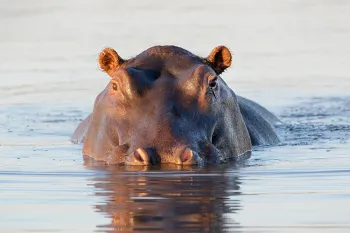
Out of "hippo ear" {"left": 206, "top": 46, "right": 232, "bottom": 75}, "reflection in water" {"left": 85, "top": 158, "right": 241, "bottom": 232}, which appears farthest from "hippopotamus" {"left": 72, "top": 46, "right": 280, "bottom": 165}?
"reflection in water" {"left": 85, "top": 158, "right": 241, "bottom": 232}

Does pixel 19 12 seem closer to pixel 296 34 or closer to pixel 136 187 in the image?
pixel 296 34

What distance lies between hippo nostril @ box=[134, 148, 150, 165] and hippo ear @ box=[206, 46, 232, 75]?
2.30 m

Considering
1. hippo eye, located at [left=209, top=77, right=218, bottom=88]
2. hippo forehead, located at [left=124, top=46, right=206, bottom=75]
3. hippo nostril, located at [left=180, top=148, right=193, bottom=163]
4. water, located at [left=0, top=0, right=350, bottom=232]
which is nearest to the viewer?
water, located at [left=0, top=0, right=350, bottom=232]

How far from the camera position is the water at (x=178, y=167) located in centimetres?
921

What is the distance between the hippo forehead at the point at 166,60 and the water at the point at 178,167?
121 centimetres

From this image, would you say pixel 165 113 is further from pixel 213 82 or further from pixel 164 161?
pixel 213 82

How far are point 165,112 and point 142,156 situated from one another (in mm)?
791

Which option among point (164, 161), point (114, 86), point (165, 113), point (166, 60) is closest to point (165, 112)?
point (165, 113)

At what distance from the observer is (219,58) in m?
14.4

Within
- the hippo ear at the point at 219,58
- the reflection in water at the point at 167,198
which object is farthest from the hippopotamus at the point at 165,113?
the reflection in water at the point at 167,198

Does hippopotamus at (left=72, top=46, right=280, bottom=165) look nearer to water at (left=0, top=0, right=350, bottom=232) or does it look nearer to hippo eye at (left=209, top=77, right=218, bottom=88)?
hippo eye at (left=209, top=77, right=218, bottom=88)

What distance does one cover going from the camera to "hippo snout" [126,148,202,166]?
1222 cm

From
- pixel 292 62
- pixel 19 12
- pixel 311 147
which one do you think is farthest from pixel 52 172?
pixel 19 12

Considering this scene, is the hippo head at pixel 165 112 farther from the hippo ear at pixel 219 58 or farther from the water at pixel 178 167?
the water at pixel 178 167
